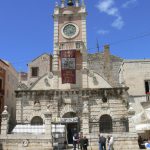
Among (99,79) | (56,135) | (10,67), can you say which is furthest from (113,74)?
(56,135)

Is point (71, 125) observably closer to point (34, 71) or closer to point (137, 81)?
point (137, 81)

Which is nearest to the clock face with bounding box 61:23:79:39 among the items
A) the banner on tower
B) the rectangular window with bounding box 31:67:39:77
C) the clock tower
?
the clock tower

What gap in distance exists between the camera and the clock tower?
109 ft

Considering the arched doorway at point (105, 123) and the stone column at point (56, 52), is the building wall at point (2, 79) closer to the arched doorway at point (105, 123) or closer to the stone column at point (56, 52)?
the stone column at point (56, 52)

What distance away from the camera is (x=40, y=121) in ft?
106

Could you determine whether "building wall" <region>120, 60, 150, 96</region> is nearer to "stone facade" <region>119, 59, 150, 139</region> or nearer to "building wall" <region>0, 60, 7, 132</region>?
"stone facade" <region>119, 59, 150, 139</region>

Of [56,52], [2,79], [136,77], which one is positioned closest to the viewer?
[136,77]

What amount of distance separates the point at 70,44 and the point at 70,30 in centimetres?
178

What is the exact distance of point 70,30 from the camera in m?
34.9

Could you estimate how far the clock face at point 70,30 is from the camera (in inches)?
1367

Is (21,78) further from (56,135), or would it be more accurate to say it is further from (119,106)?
(56,135)

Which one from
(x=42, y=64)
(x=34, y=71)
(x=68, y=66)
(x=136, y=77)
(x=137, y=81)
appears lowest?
(x=137, y=81)

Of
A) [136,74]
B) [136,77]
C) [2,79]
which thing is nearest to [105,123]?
[136,77]

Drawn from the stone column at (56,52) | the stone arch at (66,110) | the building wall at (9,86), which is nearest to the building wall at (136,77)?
the stone arch at (66,110)
